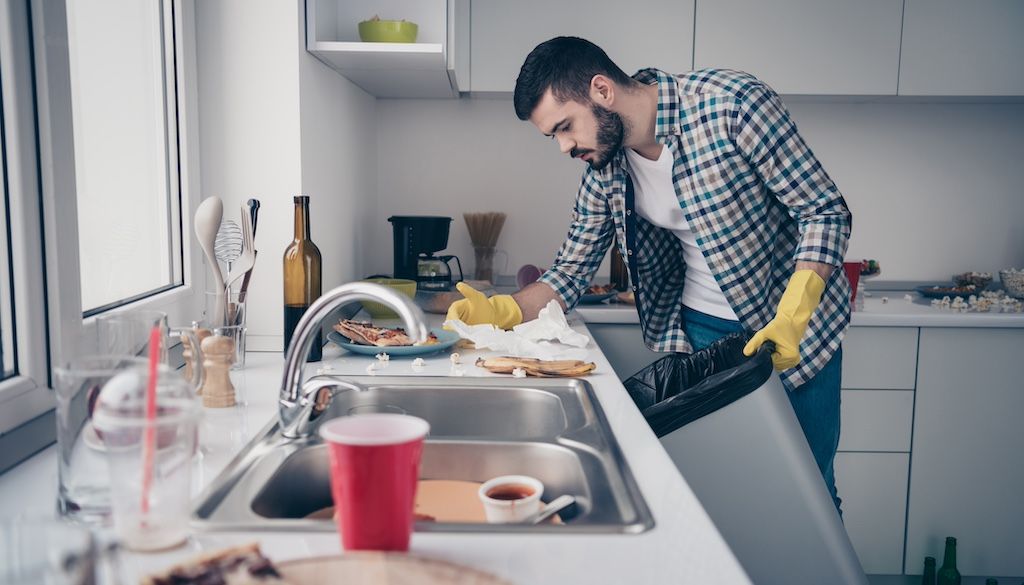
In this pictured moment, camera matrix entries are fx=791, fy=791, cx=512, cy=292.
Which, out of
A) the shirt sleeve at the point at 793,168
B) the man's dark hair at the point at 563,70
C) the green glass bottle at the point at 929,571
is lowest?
the green glass bottle at the point at 929,571

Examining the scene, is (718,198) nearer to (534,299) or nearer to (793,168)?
(793,168)

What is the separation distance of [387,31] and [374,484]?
1.48m

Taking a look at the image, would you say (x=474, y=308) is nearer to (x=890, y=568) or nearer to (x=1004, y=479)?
(x=890, y=568)

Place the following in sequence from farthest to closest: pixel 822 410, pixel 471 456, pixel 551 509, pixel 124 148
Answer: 1. pixel 822 410
2. pixel 124 148
3. pixel 471 456
4. pixel 551 509

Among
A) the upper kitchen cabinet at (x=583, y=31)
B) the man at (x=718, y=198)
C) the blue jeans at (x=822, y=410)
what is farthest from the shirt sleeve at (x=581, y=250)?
the upper kitchen cabinet at (x=583, y=31)

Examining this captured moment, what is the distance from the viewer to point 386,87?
2428mm

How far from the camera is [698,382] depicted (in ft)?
4.49

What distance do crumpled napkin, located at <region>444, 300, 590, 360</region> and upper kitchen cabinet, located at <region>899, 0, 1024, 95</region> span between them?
1.49m

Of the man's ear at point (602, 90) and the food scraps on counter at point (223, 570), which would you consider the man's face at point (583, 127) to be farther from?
the food scraps on counter at point (223, 570)

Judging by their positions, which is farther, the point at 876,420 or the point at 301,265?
the point at 876,420

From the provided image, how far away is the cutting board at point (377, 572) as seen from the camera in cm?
57

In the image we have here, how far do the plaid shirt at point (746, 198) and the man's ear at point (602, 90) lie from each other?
107 mm

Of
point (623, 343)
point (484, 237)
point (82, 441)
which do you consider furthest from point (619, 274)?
point (82, 441)

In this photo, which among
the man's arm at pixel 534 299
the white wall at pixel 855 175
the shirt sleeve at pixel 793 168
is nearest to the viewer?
the shirt sleeve at pixel 793 168
